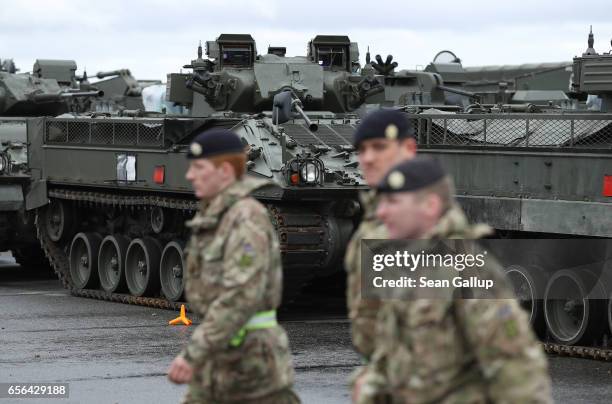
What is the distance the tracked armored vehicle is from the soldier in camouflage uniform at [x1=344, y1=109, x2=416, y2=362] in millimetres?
9190

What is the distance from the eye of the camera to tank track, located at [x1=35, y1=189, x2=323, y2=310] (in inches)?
640

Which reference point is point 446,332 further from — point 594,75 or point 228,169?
point 594,75

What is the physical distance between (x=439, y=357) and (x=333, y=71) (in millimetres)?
14457

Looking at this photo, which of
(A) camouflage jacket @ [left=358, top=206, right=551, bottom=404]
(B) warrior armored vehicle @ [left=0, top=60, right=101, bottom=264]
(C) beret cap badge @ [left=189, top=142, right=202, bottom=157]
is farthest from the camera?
(B) warrior armored vehicle @ [left=0, top=60, right=101, bottom=264]

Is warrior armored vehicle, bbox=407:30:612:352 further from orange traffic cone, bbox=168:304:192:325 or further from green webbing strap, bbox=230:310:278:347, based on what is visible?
green webbing strap, bbox=230:310:278:347

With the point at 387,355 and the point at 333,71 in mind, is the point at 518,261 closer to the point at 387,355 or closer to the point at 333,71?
the point at 333,71

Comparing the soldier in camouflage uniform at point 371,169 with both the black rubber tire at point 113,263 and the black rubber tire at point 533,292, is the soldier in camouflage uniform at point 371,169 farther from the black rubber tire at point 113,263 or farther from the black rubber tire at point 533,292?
the black rubber tire at point 113,263

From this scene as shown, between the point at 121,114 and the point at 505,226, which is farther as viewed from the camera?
the point at 121,114

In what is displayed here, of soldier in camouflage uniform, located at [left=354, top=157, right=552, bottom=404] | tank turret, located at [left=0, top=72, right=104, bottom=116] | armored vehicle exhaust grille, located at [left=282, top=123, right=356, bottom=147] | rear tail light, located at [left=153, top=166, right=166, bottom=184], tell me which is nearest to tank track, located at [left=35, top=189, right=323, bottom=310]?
rear tail light, located at [left=153, top=166, right=166, bottom=184]

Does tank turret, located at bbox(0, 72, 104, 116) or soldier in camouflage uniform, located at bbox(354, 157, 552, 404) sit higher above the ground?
tank turret, located at bbox(0, 72, 104, 116)

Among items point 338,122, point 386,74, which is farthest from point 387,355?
point 386,74

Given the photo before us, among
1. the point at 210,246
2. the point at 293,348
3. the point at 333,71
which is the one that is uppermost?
the point at 333,71

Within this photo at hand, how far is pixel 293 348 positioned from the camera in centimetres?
1281

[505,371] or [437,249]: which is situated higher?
[437,249]
